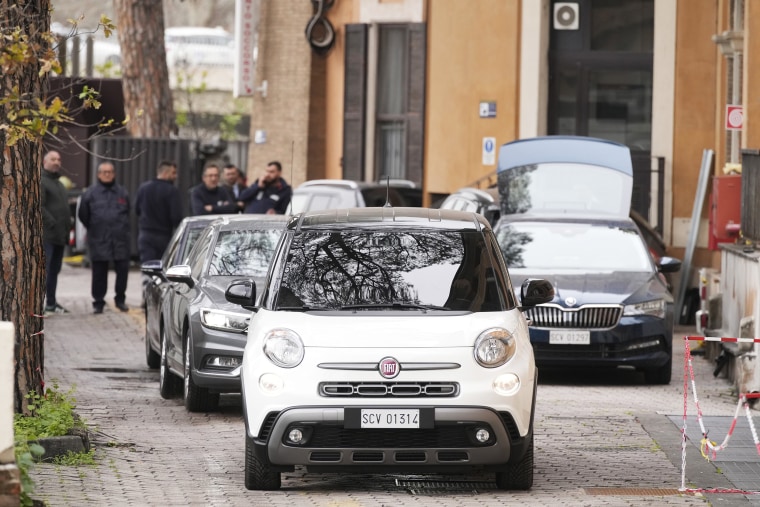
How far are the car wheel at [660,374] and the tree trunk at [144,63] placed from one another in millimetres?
17877

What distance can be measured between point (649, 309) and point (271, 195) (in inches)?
320

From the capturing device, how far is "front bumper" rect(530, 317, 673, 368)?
15.1 metres

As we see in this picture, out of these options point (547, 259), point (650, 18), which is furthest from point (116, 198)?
point (650, 18)

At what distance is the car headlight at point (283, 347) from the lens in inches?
363

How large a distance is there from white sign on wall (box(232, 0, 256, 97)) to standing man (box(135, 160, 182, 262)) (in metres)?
9.99

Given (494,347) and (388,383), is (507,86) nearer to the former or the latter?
(494,347)

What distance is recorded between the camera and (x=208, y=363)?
1267cm

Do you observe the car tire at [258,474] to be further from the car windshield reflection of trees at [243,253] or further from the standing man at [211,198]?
the standing man at [211,198]

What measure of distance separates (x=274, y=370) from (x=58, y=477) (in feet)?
5.09

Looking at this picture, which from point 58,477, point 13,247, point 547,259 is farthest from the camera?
point 547,259

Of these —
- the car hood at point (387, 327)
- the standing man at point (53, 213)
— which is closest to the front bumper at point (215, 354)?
the car hood at point (387, 327)

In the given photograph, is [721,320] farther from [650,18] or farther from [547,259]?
[650,18]

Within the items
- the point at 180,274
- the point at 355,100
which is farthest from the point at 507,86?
the point at 180,274

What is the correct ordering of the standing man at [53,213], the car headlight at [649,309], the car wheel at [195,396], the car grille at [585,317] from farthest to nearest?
the standing man at [53,213], the car headlight at [649,309], the car grille at [585,317], the car wheel at [195,396]
